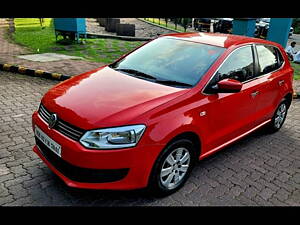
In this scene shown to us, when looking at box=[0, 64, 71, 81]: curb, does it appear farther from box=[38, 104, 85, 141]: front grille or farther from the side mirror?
the side mirror

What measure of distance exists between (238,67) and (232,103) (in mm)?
558

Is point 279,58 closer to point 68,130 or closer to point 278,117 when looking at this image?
point 278,117

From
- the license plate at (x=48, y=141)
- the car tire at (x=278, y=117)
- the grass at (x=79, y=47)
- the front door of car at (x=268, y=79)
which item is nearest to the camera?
the license plate at (x=48, y=141)

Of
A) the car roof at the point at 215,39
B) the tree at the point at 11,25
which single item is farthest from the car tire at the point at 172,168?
the tree at the point at 11,25

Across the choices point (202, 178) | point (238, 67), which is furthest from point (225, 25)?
point (202, 178)

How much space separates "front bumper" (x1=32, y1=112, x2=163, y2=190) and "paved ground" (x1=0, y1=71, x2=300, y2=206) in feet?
1.29

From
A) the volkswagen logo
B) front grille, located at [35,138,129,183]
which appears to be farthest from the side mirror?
the volkswagen logo

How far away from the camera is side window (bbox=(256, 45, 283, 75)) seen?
4.43 m

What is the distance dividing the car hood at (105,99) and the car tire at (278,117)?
2662mm

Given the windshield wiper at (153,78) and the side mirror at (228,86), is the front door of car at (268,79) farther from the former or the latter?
the windshield wiper at (153,78)

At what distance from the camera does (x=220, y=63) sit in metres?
3.62

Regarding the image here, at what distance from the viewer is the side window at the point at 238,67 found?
368 centimetres
